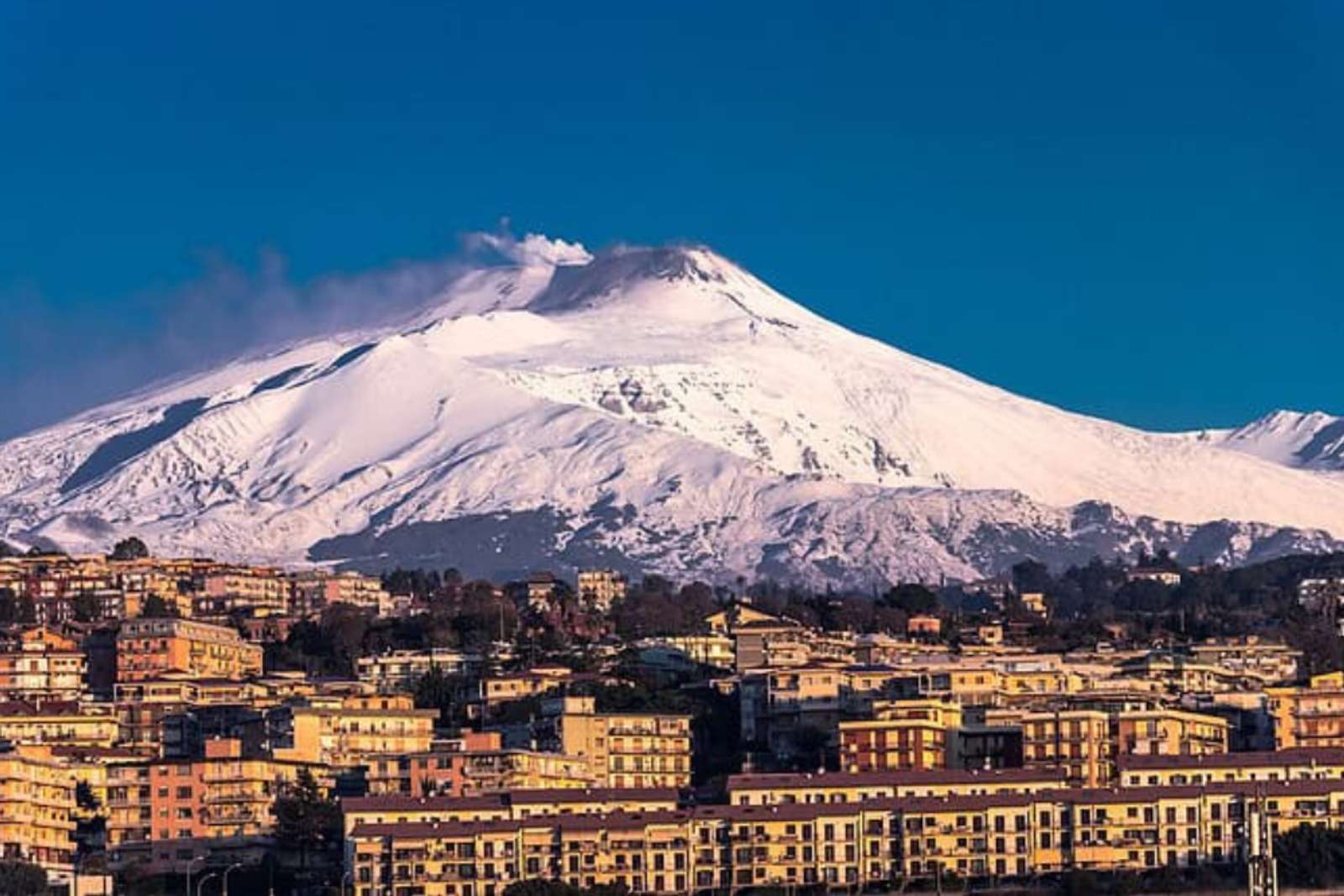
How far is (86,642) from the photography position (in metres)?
111

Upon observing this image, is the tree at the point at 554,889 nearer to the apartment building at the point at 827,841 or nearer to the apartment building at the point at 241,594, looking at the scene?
the apartment building at the point at 827,841

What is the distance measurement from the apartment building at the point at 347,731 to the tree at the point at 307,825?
649cm

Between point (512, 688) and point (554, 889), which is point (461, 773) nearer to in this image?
point (554, 889)

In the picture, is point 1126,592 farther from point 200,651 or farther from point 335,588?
point 200,651

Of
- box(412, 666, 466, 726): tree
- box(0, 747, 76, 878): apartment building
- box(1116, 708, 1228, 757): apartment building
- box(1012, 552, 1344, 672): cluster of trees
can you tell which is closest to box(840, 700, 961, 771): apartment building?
box(1116, 708, 1228, 757): apartment building

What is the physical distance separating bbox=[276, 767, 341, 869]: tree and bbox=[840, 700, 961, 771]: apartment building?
10.9m

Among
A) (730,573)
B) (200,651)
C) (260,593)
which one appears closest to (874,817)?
(200,651)

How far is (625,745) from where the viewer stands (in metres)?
88.4

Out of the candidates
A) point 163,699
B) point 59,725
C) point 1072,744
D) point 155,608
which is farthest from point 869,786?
point 155,608

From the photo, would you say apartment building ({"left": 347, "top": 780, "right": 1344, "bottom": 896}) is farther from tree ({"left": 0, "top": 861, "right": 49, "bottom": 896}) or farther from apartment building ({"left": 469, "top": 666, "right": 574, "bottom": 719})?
apartment building ({"left": 469, "top": 666, "right": 574, "bottom": 719})

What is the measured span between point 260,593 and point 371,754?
4721 cm

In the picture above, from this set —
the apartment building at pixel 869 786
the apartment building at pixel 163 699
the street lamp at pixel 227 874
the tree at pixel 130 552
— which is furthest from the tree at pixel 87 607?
the apartment building at pixel 869 786

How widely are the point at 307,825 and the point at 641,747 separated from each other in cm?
1099

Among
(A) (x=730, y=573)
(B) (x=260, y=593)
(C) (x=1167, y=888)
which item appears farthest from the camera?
(A) (x=730, y=573)
